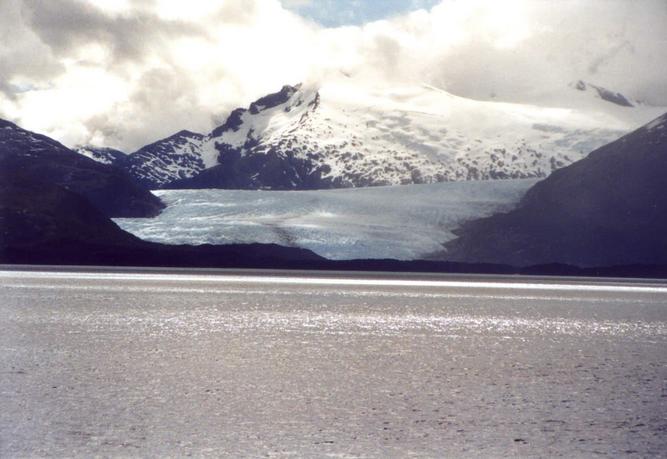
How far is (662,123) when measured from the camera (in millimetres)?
148250

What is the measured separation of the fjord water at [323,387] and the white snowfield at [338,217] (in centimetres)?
5588

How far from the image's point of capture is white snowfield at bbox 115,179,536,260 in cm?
7812

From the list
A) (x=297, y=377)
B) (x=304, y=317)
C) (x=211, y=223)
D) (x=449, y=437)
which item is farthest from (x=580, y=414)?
(x=211, y=223)

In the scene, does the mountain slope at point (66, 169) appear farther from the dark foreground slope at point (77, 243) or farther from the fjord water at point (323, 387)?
the fjord water at point (323, 387)

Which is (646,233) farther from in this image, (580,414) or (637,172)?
(580,414)

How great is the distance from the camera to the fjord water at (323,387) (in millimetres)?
8359

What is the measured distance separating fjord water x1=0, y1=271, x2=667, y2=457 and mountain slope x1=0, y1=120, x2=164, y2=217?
118396 millimetres

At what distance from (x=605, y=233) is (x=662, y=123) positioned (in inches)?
1220

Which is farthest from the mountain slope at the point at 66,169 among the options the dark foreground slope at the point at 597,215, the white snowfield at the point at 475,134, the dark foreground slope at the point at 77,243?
the dark foreground slope at the point at 597,215

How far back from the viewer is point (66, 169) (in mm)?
150375

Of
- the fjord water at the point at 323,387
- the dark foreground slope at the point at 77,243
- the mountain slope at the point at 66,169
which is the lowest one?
the fjord water at the point at 323,387

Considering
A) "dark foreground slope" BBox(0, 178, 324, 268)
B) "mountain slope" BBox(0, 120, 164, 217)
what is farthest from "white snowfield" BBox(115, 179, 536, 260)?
"mountain slope" BBox(0, 120, 164, 217)

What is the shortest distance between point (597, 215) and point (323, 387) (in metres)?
129

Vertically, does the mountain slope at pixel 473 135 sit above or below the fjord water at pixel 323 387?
above
